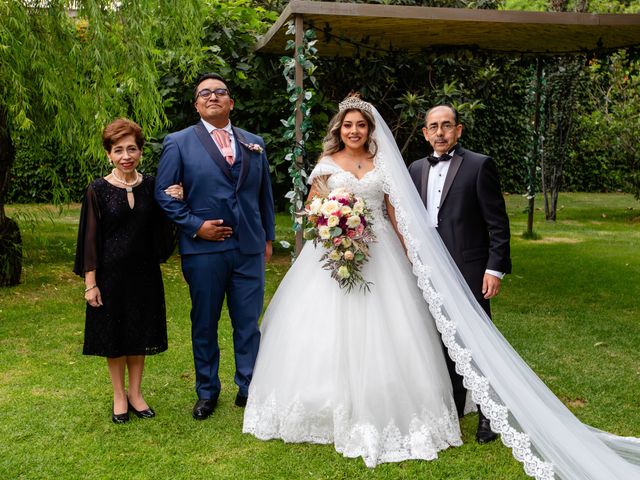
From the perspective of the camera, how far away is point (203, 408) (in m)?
4.22

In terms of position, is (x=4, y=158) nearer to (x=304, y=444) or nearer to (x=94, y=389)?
(x=94, y=389)

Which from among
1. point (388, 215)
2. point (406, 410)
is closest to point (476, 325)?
point (406, 410)

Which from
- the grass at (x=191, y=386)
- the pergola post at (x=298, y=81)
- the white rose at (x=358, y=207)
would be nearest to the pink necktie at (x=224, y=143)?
the white rose at (x=358, y=207)

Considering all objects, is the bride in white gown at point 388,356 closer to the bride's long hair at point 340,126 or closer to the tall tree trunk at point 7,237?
the bride's long hair at point 340,126

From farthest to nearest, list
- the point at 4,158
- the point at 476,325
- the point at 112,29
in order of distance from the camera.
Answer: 1. the point at 4,158
2. the point at 112,29
3. the point at 476,325

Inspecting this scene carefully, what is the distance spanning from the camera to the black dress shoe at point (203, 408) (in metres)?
4.20

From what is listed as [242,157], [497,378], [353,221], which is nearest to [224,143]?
[242,157]

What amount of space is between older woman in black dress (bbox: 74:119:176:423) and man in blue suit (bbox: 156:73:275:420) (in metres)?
0.15

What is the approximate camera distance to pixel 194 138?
4.09 m

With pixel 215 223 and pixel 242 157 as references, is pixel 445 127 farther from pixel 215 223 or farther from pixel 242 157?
pixel 215 223

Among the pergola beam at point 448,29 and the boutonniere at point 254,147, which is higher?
the pergola beam at point 448,29

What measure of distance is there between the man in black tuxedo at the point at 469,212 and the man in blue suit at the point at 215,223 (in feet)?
3.64

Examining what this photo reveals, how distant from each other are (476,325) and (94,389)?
2.68 m

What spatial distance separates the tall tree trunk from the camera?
7789 mm
